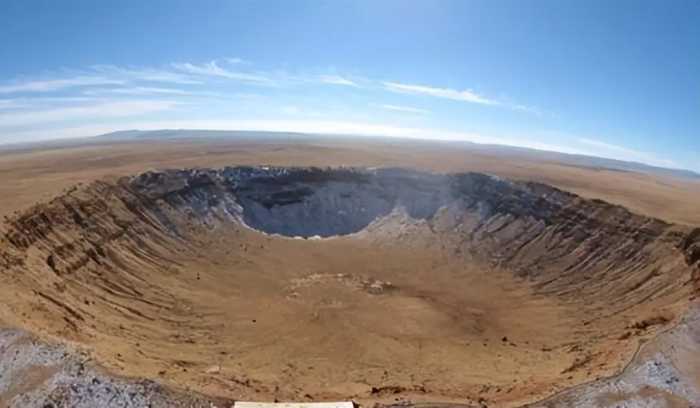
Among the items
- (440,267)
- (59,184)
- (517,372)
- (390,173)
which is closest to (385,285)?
(440,267)

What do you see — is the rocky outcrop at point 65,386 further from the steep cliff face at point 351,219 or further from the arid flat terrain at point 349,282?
the steep cliff face at point 351,219

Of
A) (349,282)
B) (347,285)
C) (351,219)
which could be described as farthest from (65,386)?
(351,219)

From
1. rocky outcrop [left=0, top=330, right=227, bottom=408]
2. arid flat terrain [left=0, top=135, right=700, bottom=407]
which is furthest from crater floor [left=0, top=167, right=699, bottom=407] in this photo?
rocky outcrop [left=0, top=330, right=227, bottom=408]

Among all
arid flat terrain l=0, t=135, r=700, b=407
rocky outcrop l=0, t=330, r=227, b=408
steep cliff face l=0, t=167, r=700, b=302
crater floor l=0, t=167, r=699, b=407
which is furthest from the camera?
steep cliff face l=0, t=167, r=700, b=302

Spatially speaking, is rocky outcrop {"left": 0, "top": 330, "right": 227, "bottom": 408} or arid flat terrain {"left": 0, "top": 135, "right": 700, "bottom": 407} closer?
rocky outcrop {"left": 0, "top": 330, "right": 227, "bottom": 408}

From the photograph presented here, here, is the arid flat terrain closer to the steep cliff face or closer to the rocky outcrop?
the steep cliff face

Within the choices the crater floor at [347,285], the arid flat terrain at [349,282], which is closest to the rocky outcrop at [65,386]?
the arid flat terrain at [349,282]

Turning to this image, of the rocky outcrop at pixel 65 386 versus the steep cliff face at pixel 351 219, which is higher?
the steep cliff face at pixel 351 219

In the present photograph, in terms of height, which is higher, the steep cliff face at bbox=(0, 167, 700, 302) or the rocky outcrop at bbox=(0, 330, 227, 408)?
the steep cliff face at bbox=(0, 167, 700, 302)
